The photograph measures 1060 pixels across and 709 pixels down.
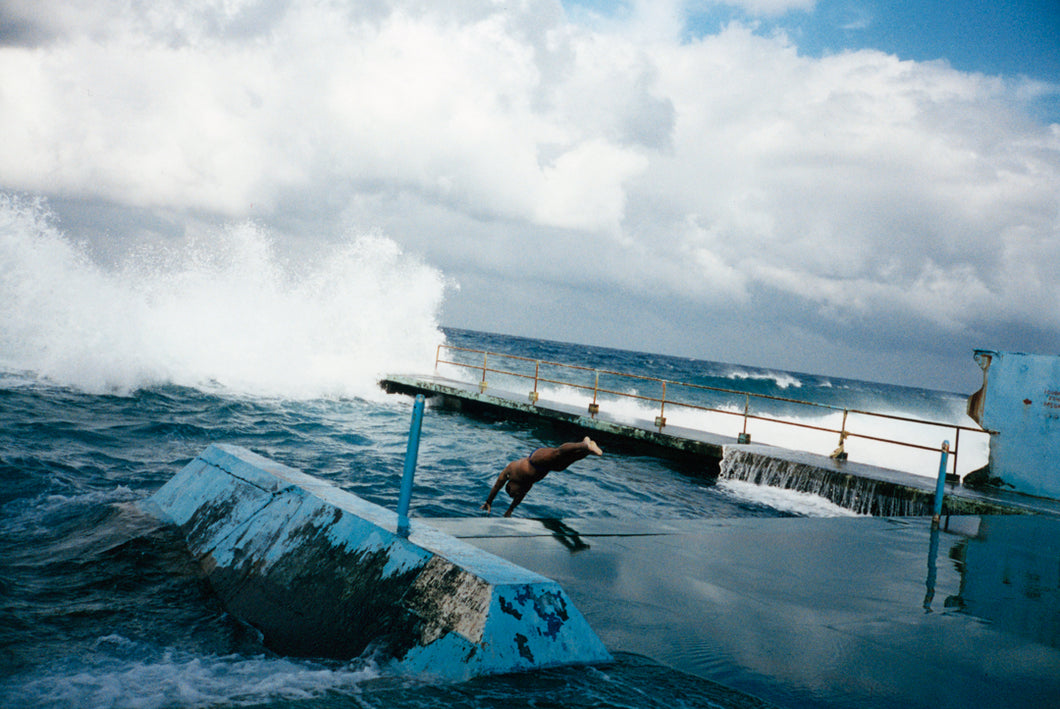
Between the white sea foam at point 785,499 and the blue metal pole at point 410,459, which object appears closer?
the blue metal pole at point 410,459

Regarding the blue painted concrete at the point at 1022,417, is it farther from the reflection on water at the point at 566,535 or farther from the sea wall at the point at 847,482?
the reflection on water at the point at 566,535

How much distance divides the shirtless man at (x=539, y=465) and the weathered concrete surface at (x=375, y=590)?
2062mm

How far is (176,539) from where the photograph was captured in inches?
177

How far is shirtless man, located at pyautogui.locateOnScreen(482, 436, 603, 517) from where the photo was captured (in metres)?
5.40

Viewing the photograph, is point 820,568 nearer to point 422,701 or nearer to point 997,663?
point 997,663

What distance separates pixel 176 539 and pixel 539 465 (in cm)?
310

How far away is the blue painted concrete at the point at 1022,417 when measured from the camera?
379 inches

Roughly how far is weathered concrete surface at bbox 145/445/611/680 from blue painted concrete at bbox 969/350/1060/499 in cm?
1026

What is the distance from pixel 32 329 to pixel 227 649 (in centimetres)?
1707

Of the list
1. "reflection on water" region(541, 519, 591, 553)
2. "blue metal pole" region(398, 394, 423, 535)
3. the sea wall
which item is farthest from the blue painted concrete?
"blue metal pole" region(398, 394, 423, 535)

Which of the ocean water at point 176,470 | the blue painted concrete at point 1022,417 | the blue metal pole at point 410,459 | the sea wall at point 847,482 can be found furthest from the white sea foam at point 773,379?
the blue metal pole at point 410,459

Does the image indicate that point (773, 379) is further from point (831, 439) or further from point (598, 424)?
point (598, 424)

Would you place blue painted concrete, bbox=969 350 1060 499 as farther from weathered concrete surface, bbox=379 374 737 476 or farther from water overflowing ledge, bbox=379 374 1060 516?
weathered concrete surface, bbox=379 374 737 476

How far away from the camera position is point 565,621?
2.74 meters
